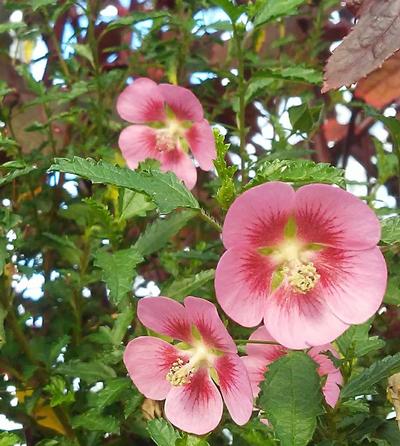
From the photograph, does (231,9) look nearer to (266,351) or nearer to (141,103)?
(141,103)

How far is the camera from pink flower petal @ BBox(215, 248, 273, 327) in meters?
0.58

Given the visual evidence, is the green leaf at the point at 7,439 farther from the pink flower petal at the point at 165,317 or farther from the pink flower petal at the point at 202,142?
the pink flower petal at the point at 202,142

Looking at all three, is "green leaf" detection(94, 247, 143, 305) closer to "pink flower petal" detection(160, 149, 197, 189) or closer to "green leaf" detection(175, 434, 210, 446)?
"green leaf" detection(175, 434, 210, 446)

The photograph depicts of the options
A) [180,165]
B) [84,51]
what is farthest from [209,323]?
[84,51]

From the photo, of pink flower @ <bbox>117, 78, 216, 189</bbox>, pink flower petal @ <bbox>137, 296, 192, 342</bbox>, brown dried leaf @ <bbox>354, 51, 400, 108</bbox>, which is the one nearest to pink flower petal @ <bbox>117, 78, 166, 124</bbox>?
pink flower @ <bbox>117, 78, 216, 189</bbox>

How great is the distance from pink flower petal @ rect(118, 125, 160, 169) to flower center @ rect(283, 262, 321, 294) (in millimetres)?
369

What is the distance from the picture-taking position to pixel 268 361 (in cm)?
67

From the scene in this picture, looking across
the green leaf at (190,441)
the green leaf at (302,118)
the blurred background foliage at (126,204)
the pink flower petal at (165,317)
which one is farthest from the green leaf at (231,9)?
the green leaf at (190,441)

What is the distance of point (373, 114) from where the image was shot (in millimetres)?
756

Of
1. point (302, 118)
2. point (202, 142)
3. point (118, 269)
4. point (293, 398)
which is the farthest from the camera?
point (202, 142)

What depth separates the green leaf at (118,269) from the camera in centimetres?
66

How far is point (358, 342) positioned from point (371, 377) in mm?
82

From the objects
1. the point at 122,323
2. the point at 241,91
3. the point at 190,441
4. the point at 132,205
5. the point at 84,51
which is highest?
the point at 84,51

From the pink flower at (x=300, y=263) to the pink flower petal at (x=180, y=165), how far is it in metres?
0.30
